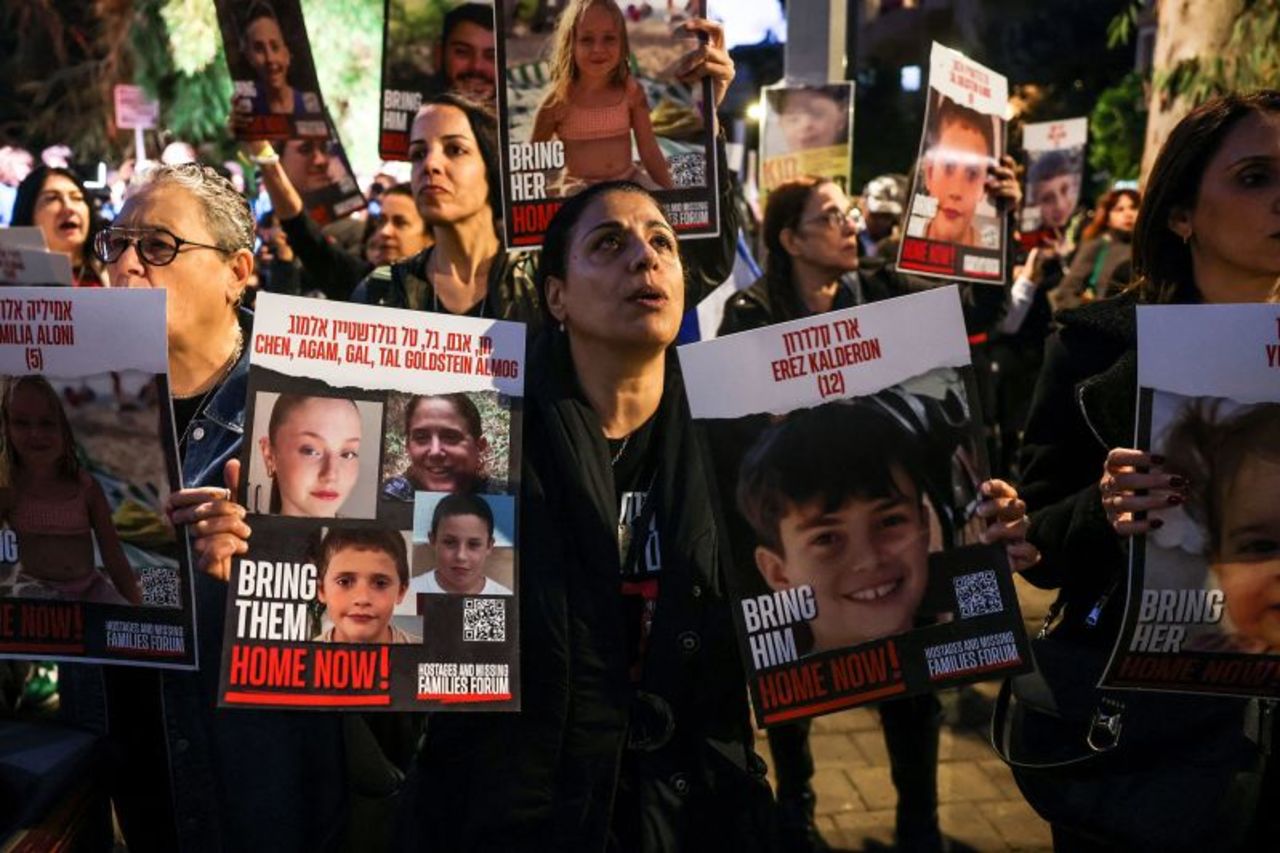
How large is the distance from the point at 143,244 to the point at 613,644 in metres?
1.19

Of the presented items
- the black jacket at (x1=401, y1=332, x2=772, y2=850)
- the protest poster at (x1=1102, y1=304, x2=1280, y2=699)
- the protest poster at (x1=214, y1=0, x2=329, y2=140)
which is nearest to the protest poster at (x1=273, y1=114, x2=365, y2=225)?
the protest poster at (x1=214, y1=0, x2=329, y2=140)

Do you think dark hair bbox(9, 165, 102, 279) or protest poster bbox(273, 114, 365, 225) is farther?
dark hair bbox(9, 165, 102, 279)

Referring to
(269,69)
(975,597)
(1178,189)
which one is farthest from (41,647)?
(269,69)

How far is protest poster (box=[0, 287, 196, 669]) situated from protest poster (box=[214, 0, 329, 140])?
2618 millimetres

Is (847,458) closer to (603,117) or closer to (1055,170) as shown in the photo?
(603,117)

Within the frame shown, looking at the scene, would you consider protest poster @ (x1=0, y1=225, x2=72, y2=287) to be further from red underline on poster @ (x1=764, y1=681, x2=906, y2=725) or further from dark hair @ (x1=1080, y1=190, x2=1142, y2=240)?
dark hair @ (x1=1080, y1=190, x2=1142, y2=240)

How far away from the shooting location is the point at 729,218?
3.63 meters

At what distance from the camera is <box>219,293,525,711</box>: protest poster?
2.24m

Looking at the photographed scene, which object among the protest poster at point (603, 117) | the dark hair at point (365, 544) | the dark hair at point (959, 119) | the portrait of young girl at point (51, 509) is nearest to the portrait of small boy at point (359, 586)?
the dark hair at point (365, 544)

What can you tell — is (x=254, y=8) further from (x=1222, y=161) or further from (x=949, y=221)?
(x=1222, y=161)

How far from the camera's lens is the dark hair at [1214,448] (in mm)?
2170

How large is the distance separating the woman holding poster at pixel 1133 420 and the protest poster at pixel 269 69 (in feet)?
10.3

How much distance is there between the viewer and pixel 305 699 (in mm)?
2229

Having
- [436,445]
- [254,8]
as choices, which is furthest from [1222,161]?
[254,8]
